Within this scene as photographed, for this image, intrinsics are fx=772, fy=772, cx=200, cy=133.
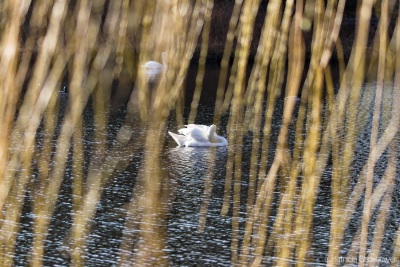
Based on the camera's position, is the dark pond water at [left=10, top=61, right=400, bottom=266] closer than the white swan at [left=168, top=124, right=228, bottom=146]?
Yes

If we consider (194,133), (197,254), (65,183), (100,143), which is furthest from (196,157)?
(197,254)

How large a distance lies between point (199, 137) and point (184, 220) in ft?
9.69

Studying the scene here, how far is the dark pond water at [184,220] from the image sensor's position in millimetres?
5551

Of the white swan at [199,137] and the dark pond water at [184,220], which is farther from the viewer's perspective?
the white swan at [199,137]

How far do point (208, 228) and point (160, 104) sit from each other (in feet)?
17.5

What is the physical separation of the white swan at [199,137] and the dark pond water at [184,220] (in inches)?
7.4

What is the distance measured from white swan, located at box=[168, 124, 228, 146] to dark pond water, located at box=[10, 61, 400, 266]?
0.19m

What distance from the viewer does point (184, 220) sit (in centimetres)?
643

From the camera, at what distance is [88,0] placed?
31.6 inches

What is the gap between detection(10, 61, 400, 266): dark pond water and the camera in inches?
219

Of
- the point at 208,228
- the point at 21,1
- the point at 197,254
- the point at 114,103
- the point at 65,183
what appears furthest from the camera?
the point at 114,103

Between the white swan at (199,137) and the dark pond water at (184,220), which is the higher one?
the white swan at (199,137)

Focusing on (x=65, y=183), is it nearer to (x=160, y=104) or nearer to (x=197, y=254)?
(x=197, y=254)

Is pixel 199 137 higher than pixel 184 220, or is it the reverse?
pixel 199 137
